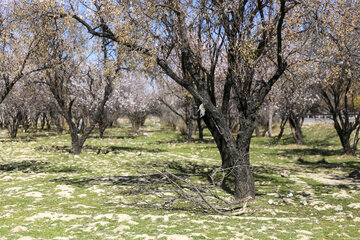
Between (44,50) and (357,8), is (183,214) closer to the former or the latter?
(44,50)

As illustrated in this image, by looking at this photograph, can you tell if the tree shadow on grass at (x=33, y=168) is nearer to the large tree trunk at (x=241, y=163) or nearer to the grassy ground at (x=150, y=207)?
the grassy ground at (x=150, y=207)

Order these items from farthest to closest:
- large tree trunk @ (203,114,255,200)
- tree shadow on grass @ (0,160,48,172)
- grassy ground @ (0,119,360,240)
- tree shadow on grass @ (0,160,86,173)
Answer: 1. tree shadow on grass @ (0,160,48,172)
2. tree shadow on grass @ (0,160,86,173)
3. large tree trunk @ (203,114,255,200)
4. grassy ground @ (0,119,360,240)

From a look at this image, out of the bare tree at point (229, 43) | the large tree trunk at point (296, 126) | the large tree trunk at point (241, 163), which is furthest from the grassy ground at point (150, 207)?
the large tree trunk at point (296, 126)

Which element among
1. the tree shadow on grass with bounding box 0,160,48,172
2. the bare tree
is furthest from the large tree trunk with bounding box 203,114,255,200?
the tree shadow on grass with bounding box 0,160,48,172

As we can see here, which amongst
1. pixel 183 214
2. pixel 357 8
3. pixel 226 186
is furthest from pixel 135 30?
pixel 357 8

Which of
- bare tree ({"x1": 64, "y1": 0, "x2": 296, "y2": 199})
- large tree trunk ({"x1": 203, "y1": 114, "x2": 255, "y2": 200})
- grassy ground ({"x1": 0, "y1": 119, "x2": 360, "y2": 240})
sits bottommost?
grassy ground ({"x1": 0, "y1": 119, "x2": 360, "y2": 240})

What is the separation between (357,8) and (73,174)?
12.4m

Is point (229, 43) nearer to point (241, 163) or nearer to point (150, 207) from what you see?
point (241, 163)

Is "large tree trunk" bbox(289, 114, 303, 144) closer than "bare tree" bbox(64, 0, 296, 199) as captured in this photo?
No

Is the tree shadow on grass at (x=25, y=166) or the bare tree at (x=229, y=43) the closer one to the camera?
the bare tree at (x=229, y=43)

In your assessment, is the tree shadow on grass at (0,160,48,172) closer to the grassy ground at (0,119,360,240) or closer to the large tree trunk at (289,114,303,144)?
the grassy ground at (0,119,360,240)

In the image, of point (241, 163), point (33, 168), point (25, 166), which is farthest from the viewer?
point (25, 166)

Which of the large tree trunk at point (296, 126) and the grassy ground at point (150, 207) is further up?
the large tree trunk at point (296, 126)

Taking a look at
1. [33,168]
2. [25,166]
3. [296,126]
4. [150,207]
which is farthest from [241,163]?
[296,126]
